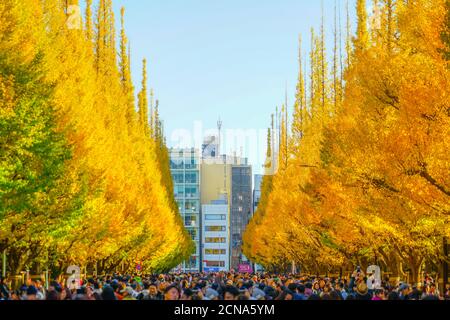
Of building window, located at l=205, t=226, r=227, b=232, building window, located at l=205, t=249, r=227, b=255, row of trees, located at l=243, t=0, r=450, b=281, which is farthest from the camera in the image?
building window, located at l=205, t=226, r=227, b=232

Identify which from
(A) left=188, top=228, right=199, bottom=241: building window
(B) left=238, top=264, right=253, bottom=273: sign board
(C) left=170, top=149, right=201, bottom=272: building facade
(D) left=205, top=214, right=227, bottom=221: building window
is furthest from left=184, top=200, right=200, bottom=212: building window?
(B) left=238, top=264, right=253, bottom=273: sign board

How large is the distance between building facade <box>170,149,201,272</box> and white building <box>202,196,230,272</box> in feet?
5.21

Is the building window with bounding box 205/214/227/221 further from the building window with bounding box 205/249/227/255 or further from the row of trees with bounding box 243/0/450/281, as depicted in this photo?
the row of trees with bounding box 243/0/450/281

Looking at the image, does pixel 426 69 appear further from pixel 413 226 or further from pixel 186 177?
pixel 186 177

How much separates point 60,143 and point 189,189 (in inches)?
6294

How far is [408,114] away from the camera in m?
22.1

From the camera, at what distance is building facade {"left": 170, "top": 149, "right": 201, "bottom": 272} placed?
18400 centimetres

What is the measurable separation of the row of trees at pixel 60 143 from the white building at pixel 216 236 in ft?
404

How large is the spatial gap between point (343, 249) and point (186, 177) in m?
138

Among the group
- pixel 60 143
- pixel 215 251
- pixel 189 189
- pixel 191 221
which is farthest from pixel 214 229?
pixel 60 143

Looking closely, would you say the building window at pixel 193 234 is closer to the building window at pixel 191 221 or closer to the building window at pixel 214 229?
the building window at pixel 191 221

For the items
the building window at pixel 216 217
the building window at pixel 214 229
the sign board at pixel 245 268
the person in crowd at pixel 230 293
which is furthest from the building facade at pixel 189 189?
the person in crowd at pixel 230 293

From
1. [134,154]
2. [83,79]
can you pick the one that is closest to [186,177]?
[134,154]

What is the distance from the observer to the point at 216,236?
183250 mm
